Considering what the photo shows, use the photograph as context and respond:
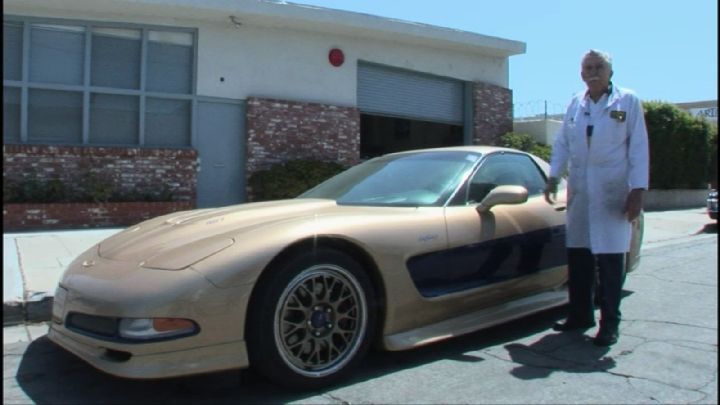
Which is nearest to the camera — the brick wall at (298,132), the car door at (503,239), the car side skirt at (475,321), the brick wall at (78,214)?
the car side skirt at (475,321)

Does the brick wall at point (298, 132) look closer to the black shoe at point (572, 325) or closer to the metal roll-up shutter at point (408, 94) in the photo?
the metal roll-up shutter at point (408, 94)

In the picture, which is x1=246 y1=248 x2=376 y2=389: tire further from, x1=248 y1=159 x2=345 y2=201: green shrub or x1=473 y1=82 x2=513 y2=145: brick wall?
x1=473 y1=82 x2=513 y2=145: brick wall

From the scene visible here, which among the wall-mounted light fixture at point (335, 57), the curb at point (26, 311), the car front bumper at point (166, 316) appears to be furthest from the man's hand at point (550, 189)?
the wall-mounted light fixture at point (335, 57)

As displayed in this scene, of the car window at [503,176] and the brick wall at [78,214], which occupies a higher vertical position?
the car window at [503,176]

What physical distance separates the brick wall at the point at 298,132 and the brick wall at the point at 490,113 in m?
3.47

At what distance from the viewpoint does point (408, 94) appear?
556 inches

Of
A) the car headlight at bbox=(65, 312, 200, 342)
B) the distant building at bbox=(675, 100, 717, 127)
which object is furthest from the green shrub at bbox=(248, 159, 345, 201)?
the distant building at bbox=(675, 100, 717, 127)

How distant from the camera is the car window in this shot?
4324 mm

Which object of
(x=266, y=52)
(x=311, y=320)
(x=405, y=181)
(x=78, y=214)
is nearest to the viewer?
(x=311, y=320)

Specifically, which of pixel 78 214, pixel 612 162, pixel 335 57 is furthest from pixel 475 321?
pixel 335 57

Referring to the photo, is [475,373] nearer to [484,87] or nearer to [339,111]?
[339,111]

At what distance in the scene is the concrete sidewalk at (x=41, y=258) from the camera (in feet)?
16.1

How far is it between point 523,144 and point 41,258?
36.9 feet

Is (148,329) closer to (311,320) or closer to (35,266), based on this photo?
(311,320)
